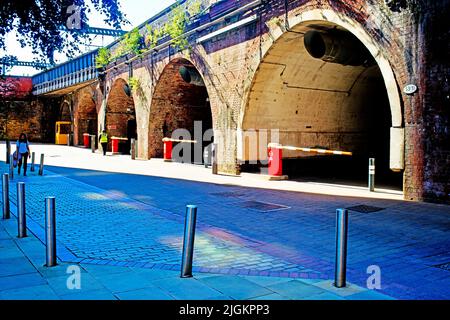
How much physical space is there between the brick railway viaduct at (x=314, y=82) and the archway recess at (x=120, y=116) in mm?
3816

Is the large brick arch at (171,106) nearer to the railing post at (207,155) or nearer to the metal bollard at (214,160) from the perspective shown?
the railing post at (207,155)

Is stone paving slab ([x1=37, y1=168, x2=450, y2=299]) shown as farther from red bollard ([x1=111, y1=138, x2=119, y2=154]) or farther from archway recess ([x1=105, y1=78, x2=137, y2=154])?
archway recess ([x1=105, y1=78, x2=137, y2=154])

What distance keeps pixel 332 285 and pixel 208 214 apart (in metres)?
4.09

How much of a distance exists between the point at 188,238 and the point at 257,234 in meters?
2.37

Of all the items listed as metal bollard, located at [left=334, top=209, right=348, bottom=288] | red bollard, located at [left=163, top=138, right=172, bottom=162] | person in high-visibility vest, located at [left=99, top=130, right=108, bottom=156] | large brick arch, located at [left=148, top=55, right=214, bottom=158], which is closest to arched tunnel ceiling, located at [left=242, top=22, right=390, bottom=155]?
large brick arch, located at [left=148, top=55, right=214, bottom=158]

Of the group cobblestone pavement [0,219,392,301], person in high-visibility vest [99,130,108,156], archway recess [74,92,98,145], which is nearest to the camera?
cobblestone pavement [0,219,392,301]

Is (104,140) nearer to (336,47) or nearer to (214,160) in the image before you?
(214,160)

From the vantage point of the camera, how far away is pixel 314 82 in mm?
15062

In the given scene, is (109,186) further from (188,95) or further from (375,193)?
(188,95)

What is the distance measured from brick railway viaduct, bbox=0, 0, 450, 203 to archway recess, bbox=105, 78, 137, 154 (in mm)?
3816

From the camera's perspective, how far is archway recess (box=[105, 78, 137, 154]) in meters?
28.0

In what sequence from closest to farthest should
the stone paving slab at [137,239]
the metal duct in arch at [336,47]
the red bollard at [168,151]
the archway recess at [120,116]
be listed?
the stone paving slab at [137,239], the metal duct in arch at [336,47], the red bollard at [168,151], the archway recess at [120,116]

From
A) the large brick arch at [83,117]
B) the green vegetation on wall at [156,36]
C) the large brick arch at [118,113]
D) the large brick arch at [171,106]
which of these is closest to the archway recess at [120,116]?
the large brick arch at [118,113]

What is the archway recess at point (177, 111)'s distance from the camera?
21.1 meters
